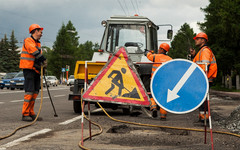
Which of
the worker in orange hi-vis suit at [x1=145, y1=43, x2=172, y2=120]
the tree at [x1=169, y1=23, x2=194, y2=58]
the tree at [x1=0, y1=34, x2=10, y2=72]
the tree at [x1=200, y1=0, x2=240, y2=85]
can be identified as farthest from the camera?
the tree at [x1=169, y1=23, x2=194, y2=58]

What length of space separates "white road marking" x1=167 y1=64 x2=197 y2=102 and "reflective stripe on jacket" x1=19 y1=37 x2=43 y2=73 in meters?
4.66

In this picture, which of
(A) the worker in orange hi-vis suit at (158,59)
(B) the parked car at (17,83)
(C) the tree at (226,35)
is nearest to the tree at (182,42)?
(C) the tree at (226,35)

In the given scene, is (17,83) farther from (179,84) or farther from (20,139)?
(179,84)

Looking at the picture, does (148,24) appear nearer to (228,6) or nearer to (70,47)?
(228,6)

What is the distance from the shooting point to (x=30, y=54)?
9.06 metres

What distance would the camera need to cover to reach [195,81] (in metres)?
5.13

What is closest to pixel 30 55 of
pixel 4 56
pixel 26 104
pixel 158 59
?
pixel 26 104

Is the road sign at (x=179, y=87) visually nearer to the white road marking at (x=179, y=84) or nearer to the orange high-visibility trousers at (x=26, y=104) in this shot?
the white road marking at (x=179, y=84)

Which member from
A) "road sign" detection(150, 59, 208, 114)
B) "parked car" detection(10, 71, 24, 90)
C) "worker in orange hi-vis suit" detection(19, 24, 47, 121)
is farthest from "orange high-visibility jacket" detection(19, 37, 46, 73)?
"parked car" detection(10, 71, 24, 90)

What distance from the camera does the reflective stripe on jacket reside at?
8.93 metres

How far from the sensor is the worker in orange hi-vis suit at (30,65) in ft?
29.2

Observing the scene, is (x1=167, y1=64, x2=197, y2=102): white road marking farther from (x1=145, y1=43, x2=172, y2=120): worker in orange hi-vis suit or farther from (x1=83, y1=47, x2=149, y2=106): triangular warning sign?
(x1=145, y1=43, x2=172, y2=120): worker in orange hi-vis suit

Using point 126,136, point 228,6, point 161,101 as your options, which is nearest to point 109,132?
point 126,136

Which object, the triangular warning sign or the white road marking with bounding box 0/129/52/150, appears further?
the triangular warning sign
